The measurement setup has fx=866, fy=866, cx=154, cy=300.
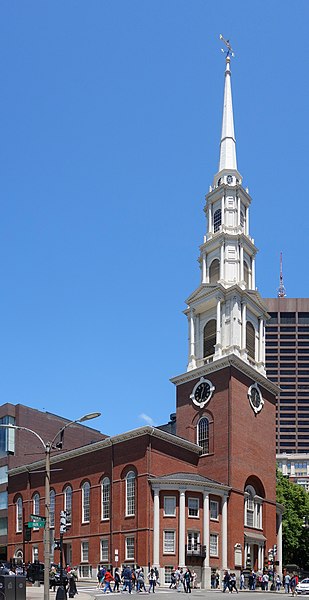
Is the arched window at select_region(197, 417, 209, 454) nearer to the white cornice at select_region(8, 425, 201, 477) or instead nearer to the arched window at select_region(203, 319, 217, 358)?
the white cornice at select_region(8, 425, 201, 477)

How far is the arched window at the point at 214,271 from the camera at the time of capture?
82.0 meters

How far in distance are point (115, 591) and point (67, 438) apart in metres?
44.0

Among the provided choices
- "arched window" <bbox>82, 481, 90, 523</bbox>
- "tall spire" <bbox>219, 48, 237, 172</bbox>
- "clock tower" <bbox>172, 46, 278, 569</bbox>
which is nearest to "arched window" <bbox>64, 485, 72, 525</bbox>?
"arched window" <bbox>82, 481, 90, 523</bbox>

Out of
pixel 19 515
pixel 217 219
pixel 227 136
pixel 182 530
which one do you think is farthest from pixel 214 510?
pixel 227 136

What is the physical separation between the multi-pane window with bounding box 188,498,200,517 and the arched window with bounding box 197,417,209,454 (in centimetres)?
697

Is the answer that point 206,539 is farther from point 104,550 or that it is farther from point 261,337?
point 261,337

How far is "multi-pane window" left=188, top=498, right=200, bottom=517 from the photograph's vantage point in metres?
67.9

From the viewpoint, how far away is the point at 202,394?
76.8 m

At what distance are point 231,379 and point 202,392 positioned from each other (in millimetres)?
4136

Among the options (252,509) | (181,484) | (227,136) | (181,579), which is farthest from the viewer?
(227,136)

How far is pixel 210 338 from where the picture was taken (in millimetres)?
79875

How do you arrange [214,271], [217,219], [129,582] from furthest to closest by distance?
[217,219]
[214,271]
[129,582]

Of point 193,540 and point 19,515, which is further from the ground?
point 19,515

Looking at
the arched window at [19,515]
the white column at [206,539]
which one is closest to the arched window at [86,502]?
the arched window at [19,515]
